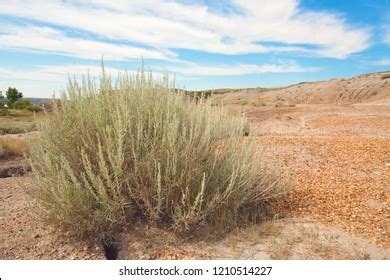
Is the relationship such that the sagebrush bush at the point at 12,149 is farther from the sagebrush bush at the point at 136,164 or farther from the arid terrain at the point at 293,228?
→ the sagebrush bush at the point at 136,164

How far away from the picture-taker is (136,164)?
3.96 m

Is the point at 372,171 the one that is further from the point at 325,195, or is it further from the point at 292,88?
the point at 292,88

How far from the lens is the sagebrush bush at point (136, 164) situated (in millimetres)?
3990

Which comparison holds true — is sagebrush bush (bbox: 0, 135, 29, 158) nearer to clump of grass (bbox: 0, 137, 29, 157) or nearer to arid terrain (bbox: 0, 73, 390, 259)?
clump of grass (bbox: 0, 137, 29, 157)

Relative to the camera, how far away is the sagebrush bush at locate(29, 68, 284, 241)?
399 cm

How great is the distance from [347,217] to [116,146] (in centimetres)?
255

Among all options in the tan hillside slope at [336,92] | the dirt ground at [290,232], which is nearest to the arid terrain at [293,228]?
the dirt ground at [290,232]

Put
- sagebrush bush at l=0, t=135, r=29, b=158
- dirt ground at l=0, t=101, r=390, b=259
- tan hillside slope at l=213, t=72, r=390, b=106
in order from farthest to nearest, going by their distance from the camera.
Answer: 1. tan hillside slope at l=213, t=72, r=390, b=106
2. sagebrush bush at l=0, t=135, r=29, b=158
3. dirt ground at l=0, t=101, r=390, b=259

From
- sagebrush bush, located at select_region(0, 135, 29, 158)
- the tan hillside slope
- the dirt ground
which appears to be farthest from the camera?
the tan hillside slope

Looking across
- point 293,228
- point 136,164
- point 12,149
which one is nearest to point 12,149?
point 12,149

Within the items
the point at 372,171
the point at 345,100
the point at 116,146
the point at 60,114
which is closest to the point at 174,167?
the point at 116,146

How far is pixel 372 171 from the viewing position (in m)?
6.12

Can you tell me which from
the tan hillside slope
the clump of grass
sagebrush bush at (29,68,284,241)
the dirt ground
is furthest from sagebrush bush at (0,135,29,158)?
the tan hillside slope

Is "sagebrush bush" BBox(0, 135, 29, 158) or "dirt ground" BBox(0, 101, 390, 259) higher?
"dirt ground" BBox(0, 101, 390, 259)
